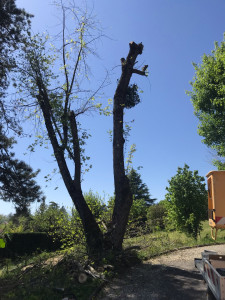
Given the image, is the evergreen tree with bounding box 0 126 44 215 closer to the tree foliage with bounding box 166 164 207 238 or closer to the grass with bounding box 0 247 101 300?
the grass with bounding box 0 247 101 300

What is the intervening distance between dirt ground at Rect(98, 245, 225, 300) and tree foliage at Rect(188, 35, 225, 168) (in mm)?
10787

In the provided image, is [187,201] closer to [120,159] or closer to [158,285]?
[120,159]

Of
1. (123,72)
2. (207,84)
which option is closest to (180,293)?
(123,72)

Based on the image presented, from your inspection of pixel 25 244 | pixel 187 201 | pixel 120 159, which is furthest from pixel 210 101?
pixel 25 244

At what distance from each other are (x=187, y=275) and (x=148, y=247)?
2.95m

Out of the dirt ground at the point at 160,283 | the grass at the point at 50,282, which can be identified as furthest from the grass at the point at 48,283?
the dirt ground at the point at 160,283

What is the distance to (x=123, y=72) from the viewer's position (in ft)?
32.7

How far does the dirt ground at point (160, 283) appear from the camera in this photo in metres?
5.44

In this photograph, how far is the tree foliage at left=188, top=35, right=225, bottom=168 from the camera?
53.4 feet

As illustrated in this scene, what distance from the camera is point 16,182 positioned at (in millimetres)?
8516

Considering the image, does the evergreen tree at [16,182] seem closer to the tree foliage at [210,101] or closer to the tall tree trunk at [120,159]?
the tall tree trunk at [120,159]

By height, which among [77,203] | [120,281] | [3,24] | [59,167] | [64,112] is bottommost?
[120,281]

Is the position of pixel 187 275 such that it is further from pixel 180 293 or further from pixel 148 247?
pixel 148 247

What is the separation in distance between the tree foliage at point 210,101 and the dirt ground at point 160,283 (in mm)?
10787
